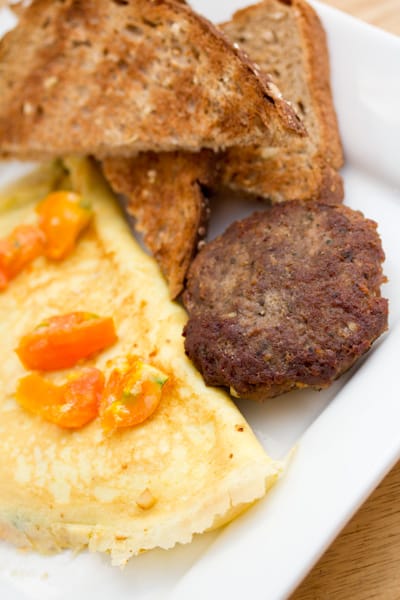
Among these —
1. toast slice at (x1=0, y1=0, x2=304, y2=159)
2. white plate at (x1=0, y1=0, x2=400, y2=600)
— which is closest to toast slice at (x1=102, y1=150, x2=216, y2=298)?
toast slice at (x1=0, y1=0, x2=304, y2=159)

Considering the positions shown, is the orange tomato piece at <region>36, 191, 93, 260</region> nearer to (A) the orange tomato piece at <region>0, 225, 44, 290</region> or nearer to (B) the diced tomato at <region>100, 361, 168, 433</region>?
(A) the orange tomato piece at <region>0, 225, 44, 290</region>

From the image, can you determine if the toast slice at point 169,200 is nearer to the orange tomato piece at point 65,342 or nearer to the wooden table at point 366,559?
the orange tomato piece at point 65,342

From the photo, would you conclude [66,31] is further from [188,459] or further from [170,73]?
[188,459]

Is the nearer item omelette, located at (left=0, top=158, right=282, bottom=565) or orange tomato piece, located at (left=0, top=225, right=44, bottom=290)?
omelette, located at (left=0, top=158, right=282, bottom=565)

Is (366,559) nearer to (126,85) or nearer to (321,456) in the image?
(321,456)

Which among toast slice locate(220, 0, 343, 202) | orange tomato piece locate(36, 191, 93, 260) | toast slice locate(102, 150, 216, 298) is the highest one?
toast slice locate(220, 0, 343, 202)
